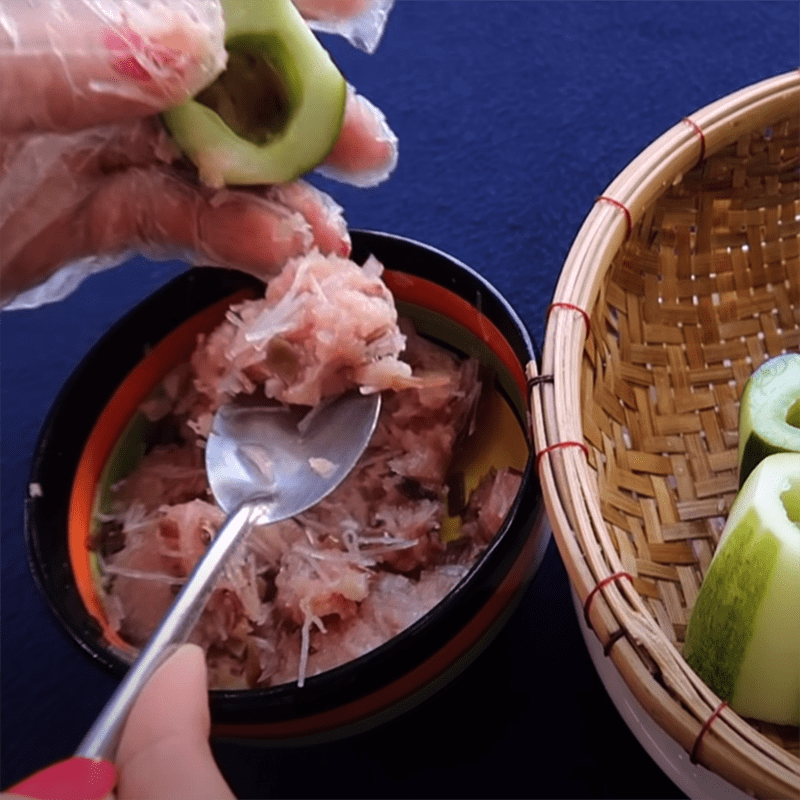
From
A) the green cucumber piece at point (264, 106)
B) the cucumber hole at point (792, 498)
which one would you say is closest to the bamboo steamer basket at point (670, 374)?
the cucumber hole at point (792, 498)

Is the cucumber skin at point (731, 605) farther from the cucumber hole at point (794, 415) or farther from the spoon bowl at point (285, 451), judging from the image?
the spoon bowl at point (285, 451)

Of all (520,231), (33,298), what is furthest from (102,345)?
(520,231)

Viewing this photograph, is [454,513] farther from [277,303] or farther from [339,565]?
[277,303]

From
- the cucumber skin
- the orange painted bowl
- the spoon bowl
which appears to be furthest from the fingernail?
the cucumber skin

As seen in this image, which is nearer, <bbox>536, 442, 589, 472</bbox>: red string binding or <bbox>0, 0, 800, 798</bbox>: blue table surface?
<bbox>536, 442, 589, 472</bbox>: red string binding

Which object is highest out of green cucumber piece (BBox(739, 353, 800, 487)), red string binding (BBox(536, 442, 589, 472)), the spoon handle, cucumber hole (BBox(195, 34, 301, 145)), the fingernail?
cucumber hole (BBox(195, 34, 301, 145))

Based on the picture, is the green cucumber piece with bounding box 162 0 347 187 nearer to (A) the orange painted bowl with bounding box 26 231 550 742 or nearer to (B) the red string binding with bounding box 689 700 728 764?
(A) the orange painted bowl with bounding box 26 231 550 742

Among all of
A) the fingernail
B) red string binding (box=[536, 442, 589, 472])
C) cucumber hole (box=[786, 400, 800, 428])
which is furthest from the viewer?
cucumber hole (box=[786, 400, 800, 428])
